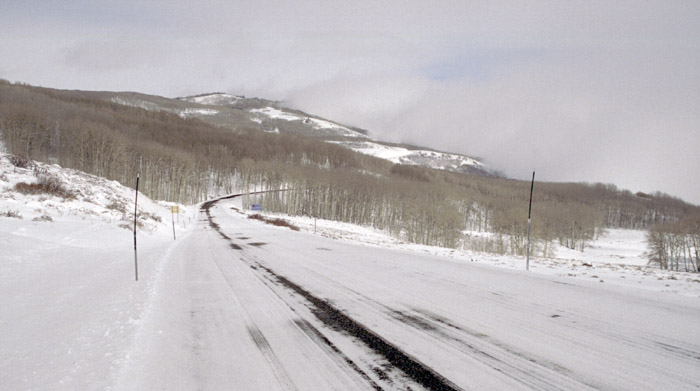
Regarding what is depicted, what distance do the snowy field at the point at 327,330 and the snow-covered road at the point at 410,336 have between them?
23 millimetres

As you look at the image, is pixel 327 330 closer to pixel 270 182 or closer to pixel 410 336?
pixel 410 336

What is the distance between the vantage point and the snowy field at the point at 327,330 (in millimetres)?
3559

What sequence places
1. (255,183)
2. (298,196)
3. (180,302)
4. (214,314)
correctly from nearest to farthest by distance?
(214,314) < (180,302) < (298,196) < (255,183)

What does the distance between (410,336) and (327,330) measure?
4.06 ft

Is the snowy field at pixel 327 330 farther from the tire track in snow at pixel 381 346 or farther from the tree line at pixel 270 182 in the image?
the tree line at pixel 270 182

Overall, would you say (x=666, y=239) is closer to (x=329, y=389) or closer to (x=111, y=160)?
(x=329, y=389)

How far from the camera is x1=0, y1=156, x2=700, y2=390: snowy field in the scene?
356 cm

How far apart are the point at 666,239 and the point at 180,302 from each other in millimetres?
76183

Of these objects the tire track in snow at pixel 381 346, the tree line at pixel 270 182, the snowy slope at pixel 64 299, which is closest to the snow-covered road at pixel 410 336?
the tire track in snow at pixel 381 346

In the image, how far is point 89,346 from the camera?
423 centimetres

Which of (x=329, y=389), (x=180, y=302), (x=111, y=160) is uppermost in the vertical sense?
(x=111, y=160)

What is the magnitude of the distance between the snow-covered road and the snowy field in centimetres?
2

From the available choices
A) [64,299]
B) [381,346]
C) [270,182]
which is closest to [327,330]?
[381,346]

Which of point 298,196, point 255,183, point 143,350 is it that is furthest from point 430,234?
point 143,350
